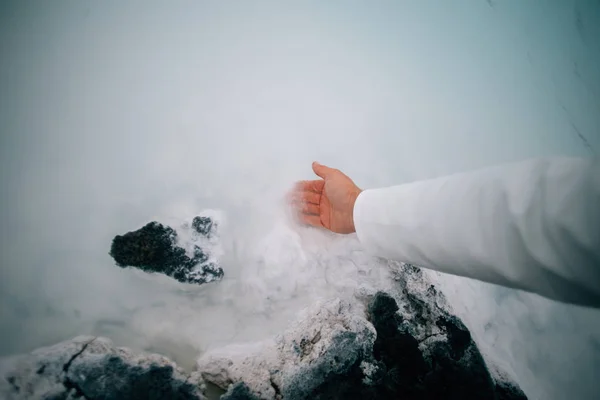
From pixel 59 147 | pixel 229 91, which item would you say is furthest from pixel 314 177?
pixel 59 147

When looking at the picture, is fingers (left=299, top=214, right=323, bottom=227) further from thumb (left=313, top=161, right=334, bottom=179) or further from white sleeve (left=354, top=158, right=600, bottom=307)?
white sleeve (left=354, top=158, right=600, bottom=307)

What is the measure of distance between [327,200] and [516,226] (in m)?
0.53

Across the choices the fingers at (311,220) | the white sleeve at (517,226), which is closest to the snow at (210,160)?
the fingers at (311,220)

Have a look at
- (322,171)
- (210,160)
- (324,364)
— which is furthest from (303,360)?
(210,160)

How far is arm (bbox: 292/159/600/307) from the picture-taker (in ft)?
1.10

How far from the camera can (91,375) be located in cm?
56

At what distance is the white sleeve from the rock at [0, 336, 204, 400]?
1.97 ft

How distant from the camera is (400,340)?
2.42 feet

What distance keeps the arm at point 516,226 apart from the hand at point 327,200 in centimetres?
22

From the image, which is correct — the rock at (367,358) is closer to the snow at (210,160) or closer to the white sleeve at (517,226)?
the snow at (210,160)

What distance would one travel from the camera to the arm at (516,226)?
0.34m

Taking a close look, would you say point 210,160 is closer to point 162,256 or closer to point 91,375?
point 162,256

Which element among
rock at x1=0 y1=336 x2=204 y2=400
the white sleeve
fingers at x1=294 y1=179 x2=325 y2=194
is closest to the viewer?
the white sleeve

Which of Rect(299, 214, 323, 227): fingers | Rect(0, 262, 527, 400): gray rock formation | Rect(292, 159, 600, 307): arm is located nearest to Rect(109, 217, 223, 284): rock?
Rect(0, 262, 527, 400): gray rock formation
